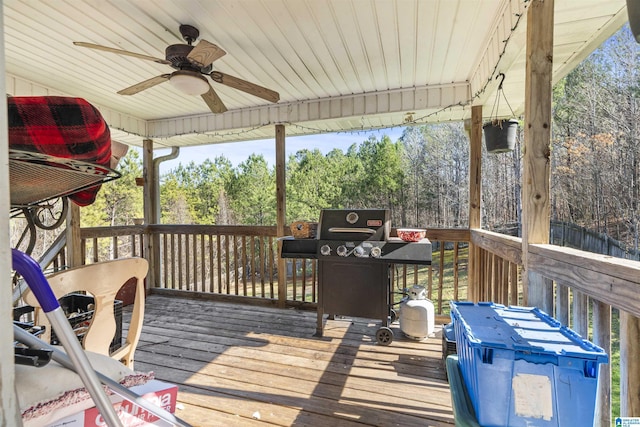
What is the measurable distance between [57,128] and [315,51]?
2428 millimetres

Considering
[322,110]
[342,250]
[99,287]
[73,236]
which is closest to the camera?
[99,287]

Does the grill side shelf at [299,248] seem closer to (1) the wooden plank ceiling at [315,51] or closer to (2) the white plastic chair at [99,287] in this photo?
(2) the white plastic chair at [99,287]

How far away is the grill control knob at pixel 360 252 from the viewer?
283 centimetres

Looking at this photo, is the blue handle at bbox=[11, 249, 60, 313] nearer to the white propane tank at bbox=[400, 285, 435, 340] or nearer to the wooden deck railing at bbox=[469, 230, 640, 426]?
the wooden deck railing at bbox=[469, 230, 640, 426]

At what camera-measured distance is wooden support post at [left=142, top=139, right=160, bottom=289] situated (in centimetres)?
473

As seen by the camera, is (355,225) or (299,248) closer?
(355,225)

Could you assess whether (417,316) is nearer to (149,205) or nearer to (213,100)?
(213,100)

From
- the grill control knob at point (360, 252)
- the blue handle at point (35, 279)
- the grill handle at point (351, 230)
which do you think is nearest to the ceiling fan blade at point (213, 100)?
the grill handle at point (351, 230)

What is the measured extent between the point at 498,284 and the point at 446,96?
2.24 meters

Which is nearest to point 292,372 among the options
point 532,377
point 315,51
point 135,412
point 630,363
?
point 135,412

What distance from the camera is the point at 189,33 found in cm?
238

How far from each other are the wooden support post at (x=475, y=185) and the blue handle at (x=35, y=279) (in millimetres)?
3389

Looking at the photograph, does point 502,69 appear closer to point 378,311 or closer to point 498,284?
point 498,284

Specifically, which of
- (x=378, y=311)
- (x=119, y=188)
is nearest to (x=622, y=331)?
(x=378, y=311)
